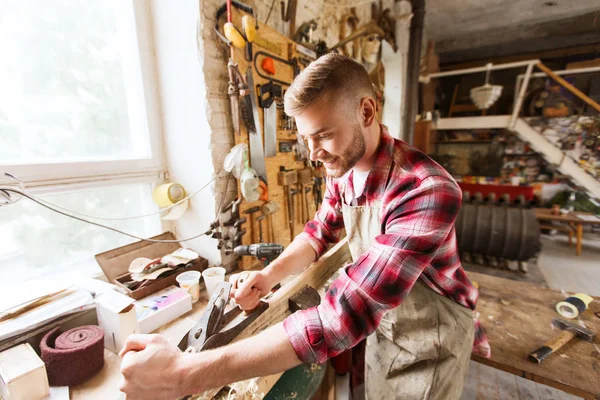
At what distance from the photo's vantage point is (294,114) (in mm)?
848

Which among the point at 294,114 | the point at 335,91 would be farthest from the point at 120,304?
the point at 335,91

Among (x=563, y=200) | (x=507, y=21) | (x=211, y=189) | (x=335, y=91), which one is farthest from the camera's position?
(x=563, y=200)

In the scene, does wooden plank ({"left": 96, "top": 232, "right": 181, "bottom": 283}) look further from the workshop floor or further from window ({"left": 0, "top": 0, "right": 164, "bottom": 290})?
the workshop floor

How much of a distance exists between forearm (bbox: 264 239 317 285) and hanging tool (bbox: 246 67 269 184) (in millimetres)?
601

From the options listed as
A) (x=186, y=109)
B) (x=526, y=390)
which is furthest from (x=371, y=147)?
(x=526, y=390)

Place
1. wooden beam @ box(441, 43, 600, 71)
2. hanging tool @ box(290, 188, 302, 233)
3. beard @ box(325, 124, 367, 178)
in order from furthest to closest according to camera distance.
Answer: wooden beam @ box(441, 43, 600, 71) < hanging tool @ box(290, 188, 302, 233) < beard @ box(325, 124, 367, 178)

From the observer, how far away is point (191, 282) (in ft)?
4.21

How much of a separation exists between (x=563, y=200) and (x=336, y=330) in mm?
7070

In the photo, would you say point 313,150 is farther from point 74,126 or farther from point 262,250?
point 74,126

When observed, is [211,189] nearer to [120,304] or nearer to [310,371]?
[120,304]

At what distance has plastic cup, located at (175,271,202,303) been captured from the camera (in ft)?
4.20

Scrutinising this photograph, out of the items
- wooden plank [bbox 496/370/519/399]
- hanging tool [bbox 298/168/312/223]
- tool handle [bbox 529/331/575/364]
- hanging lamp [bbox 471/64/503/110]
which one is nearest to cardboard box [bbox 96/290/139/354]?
hanging tool [bbox 298/168/312/223]

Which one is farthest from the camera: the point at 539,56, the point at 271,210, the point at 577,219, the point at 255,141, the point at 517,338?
the point at 539,56

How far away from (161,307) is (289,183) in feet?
3.48
